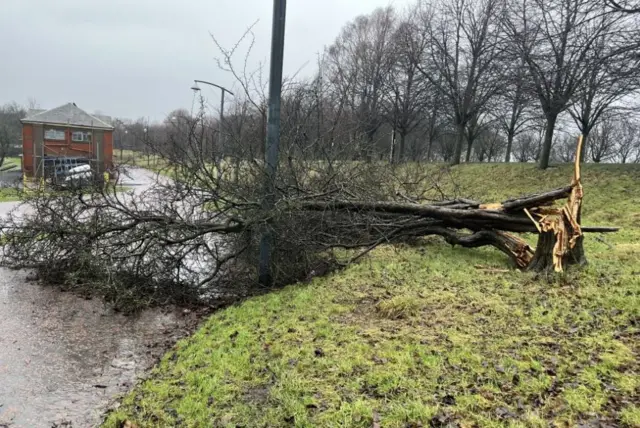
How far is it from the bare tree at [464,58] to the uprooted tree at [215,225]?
15242 millimetres

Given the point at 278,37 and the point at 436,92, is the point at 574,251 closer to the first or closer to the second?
the point at 278,37

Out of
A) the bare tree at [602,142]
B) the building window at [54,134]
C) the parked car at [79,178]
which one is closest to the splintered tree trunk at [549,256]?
the parked car at [79,178]

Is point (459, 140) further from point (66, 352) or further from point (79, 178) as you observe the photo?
point (66, 352)

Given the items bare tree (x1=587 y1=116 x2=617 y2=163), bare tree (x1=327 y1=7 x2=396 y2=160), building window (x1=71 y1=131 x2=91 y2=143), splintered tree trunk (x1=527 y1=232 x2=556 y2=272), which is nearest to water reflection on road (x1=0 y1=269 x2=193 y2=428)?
splintered tree trunk (x1=527 y1=232 x2=556 y2=272)

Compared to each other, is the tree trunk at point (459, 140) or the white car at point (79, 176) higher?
the tree trunk at point (459, 140)

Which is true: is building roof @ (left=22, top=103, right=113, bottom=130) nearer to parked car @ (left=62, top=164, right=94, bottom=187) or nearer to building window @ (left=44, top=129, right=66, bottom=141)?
building window @ (left=44, top=129, right=66, bottom=141)

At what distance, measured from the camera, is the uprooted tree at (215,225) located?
646 cm

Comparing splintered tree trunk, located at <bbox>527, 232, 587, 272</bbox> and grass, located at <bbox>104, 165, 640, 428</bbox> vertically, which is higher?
splintered tree trunk, located at <bbox>527, 232, 587, 272</bbox>

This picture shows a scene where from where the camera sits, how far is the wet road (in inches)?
143

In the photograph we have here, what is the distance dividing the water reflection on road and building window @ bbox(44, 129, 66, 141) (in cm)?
3549

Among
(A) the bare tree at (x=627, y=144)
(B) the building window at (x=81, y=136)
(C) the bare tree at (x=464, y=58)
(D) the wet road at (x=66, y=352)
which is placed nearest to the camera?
(D) the wet road at (x=66, y=352)

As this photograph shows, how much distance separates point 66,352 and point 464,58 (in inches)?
934

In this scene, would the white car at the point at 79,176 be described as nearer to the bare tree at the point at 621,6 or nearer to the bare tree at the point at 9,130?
the bare tree at the point at 621,6

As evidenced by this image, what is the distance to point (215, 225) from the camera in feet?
22.4
